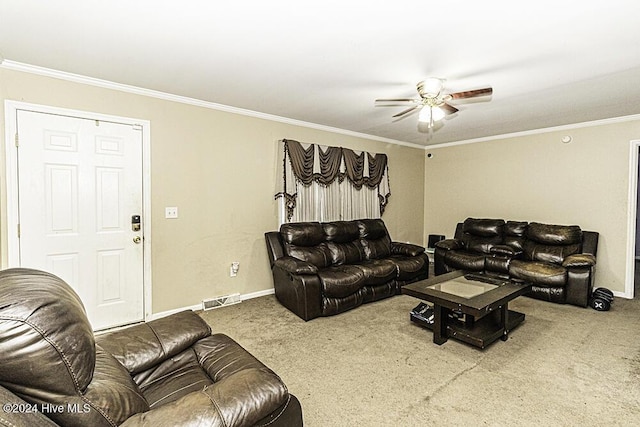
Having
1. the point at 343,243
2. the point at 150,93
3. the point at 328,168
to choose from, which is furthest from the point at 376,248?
the point at 150,93

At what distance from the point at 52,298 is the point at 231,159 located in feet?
10.4

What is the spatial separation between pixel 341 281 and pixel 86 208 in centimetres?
268

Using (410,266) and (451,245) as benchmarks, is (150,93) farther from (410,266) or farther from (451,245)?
(451,245)

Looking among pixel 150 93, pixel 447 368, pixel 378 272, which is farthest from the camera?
pixel 378 272

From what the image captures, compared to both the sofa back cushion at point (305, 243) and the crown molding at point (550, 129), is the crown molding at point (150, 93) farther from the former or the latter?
the crown molding at point (550, 129)

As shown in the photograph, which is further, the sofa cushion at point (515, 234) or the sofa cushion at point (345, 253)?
the sofa cushion at point (515, 234)

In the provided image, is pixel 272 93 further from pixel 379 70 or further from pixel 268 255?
pixel 268 255

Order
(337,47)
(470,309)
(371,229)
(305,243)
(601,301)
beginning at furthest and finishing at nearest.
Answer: (371,229) < (305,243) < (601,301) < (470,309) < (337,47)

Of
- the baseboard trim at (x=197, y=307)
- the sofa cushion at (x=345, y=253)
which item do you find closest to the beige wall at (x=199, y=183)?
the baseboard trim at (x=197, y=307)

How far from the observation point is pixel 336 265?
170 inches

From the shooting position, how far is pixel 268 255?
4312mm

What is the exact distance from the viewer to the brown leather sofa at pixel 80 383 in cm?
88

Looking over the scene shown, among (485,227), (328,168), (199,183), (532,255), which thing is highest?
(328,168)

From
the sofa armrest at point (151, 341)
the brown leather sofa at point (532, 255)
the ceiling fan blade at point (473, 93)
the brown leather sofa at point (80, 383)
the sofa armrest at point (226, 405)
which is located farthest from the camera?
the brown leather sofa at point (532, 255)
